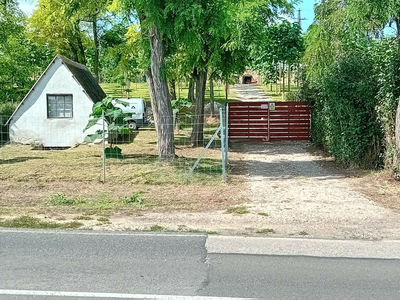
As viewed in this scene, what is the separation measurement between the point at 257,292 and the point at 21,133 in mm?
19539

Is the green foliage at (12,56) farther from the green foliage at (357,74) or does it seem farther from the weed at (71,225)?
the weed at (71,225)

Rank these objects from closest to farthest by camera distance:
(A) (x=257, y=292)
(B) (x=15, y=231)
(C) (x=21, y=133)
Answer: (A) (x=257, y=292)
(B) (x=15, y=231)
(C) (x=21, y=133)

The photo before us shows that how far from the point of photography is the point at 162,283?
536cm

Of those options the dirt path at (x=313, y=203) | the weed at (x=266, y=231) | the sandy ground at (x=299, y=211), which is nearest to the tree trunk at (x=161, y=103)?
the sandy ground at (x=299, y=211)

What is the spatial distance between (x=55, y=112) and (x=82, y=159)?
777 cm

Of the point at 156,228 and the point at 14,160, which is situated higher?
the point at 14,160

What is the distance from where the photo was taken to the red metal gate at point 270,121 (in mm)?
23594

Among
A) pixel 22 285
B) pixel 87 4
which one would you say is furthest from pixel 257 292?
pixel 87 4

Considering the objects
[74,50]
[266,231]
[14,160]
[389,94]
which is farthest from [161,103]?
[74,50]

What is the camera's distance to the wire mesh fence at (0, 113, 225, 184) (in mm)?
12859

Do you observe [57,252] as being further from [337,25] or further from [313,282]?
[337,25]

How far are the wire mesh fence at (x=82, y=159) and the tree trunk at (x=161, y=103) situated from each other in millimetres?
64

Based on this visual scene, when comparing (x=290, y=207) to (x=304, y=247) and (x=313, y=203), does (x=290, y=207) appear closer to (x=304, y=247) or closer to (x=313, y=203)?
(x=313, y=203)

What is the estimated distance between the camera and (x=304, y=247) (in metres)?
6.96
